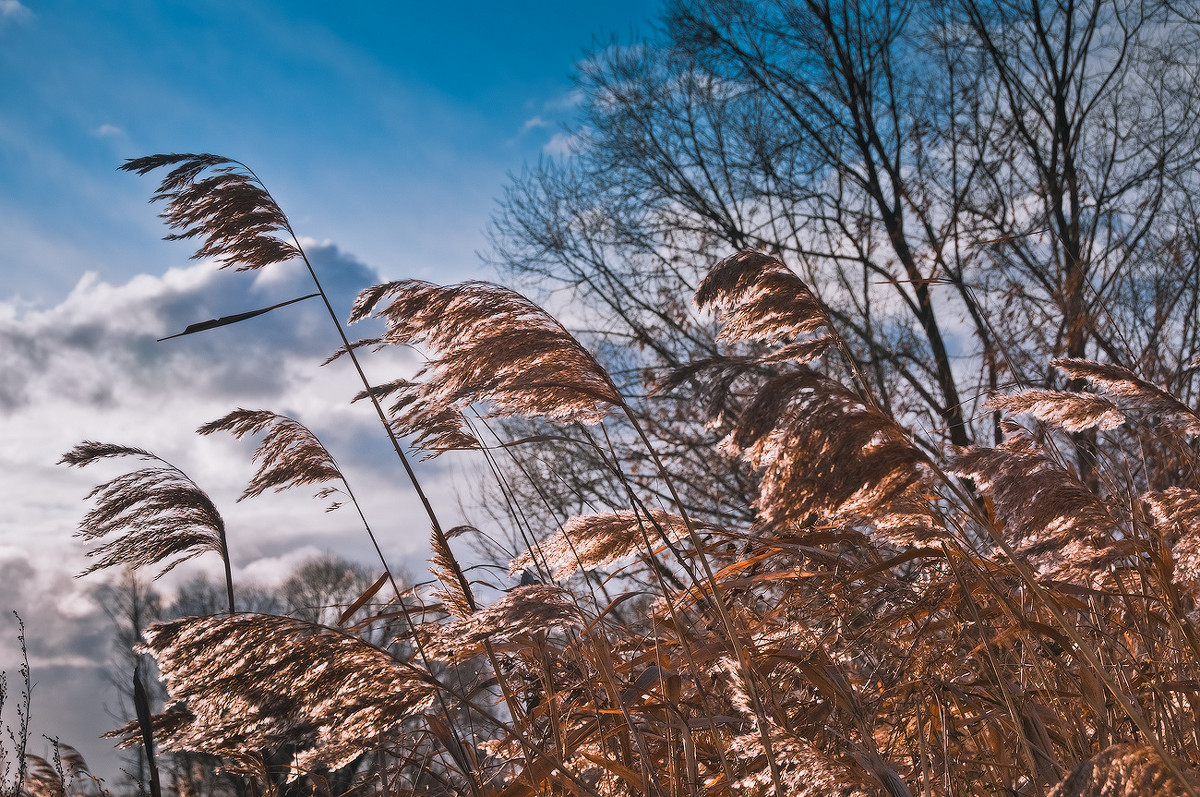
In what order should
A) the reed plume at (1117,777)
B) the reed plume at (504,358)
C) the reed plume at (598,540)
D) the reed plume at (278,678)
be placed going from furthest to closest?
1. the reed plume at (598,540)
2. the reed plume at (504,358)
3. the reed plume at (278,678)
4. the reed plume at (1117,777)

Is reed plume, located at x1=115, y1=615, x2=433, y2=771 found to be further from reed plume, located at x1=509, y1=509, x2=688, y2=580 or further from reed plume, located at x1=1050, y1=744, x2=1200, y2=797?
reed plume, located at x1=1050, y1=744, x2=1200, y2=797

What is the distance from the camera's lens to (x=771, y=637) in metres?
2.37

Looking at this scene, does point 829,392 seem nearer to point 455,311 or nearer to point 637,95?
point 455,311

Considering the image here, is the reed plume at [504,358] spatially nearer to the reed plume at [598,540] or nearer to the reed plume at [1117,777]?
the reed plume at [598,540]

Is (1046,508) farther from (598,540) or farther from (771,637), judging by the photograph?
(598,540)

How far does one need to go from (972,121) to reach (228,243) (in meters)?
12.1

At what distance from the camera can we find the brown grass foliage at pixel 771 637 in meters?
1.74

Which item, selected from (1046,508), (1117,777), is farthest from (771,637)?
(1117,777)

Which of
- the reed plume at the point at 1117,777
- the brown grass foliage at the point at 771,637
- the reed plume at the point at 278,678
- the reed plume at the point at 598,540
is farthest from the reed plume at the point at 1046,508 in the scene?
the reed plume at the point at 278,678

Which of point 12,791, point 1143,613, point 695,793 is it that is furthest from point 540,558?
point 12,791

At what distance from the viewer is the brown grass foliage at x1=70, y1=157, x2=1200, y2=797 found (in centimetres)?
174

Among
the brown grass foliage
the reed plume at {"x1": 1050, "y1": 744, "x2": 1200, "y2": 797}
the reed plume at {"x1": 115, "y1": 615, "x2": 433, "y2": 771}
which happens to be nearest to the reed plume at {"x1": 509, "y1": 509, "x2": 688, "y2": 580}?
the brown grass foliage

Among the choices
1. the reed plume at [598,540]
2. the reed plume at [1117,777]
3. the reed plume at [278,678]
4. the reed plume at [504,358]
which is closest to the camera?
the reed plume at [1117,777]

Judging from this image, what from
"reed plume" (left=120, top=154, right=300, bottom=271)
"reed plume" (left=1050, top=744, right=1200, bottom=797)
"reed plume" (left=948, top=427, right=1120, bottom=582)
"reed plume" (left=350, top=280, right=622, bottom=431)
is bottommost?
"reed plume" (left=1050, top=744, right=1200, bottom=797)
